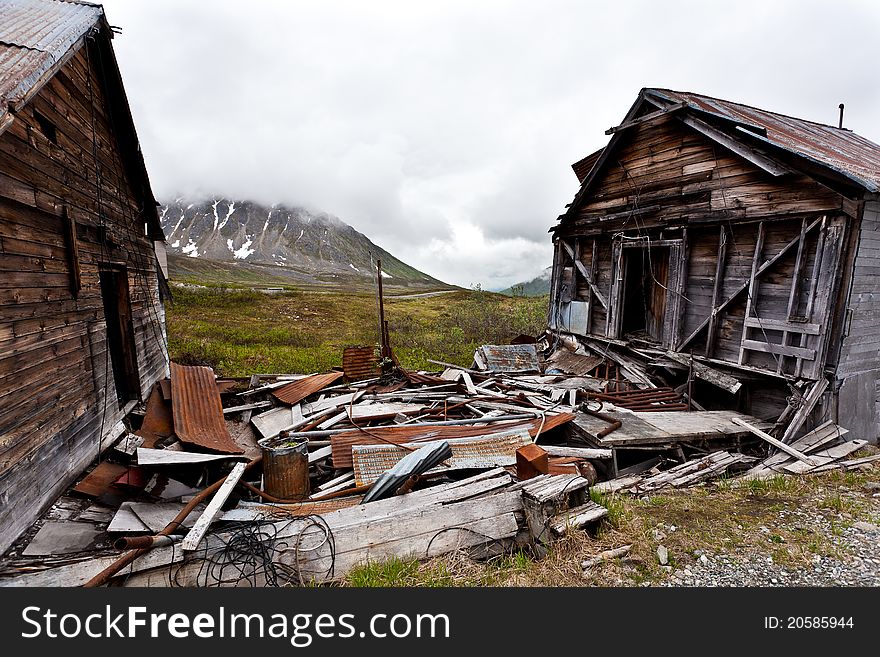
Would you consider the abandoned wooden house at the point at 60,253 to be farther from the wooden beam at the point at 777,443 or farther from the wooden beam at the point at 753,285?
the wooden beam at the point at 753,285

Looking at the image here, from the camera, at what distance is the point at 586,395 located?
10.3m

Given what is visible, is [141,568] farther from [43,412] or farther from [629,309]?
[629,309]

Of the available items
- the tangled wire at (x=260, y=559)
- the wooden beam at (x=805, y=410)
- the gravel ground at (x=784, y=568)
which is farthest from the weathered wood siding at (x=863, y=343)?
the tangled wire at (x=260, y=559)

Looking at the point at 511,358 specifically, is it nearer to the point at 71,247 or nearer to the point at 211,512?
the point at 211,512

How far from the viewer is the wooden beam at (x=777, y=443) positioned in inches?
292

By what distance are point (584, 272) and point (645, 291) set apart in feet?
5.94

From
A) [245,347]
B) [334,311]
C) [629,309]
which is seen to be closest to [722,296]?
[629,309]

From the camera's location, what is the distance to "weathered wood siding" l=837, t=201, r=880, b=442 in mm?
7758

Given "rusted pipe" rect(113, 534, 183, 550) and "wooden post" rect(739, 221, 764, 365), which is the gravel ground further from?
"wooden post" rect(739, 221, 764, 365)

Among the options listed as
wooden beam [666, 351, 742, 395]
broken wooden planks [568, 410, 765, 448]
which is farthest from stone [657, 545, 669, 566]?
wooden beam [666, 351, 742, 395]

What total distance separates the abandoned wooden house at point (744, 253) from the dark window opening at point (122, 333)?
11625mm

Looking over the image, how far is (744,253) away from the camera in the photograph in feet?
30.4

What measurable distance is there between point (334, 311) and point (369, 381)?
2557 cm

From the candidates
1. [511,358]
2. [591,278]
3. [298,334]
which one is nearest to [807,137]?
[591,278]
